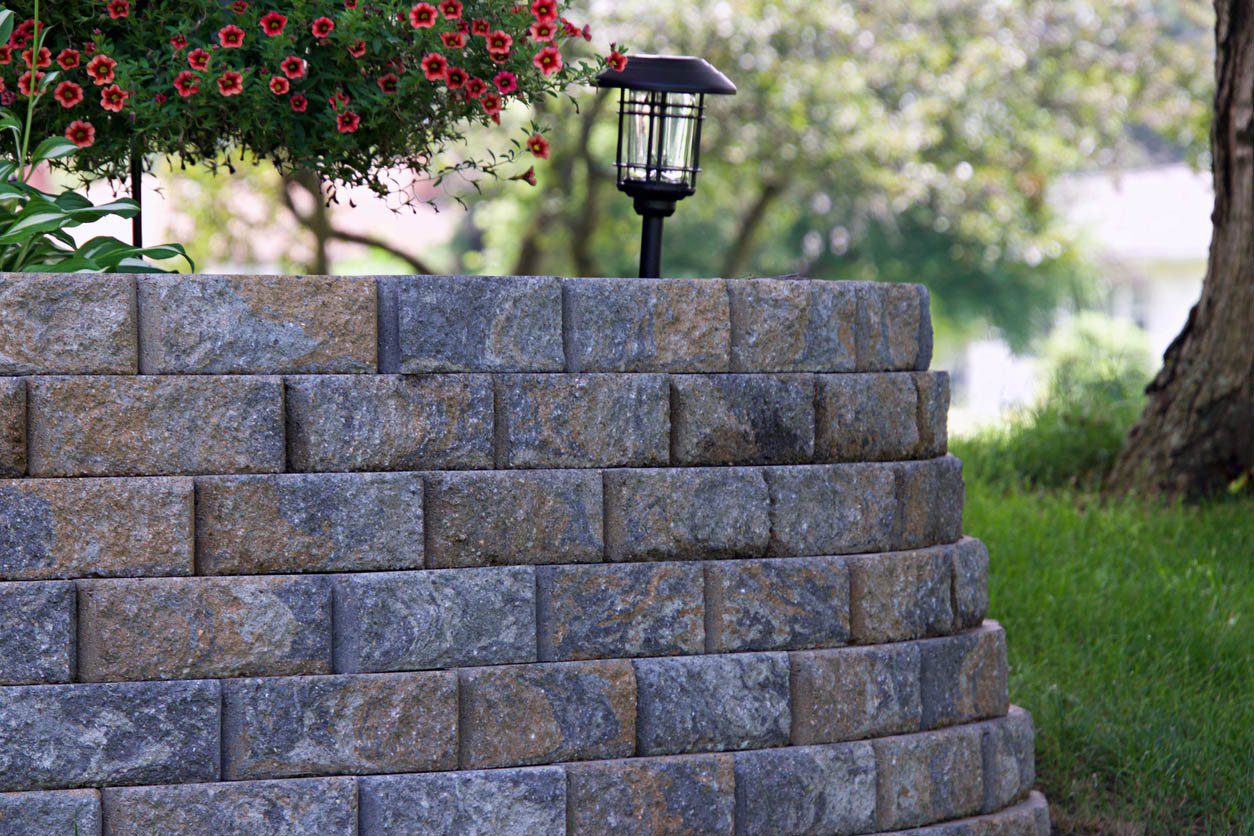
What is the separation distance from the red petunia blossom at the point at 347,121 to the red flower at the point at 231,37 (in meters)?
0.29

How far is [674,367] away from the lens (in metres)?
2.90

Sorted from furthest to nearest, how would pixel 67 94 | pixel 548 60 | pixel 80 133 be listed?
pixel 548 60, pixel 80 133, pixel 67 94

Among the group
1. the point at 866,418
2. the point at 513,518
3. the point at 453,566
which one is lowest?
the point at 453,566

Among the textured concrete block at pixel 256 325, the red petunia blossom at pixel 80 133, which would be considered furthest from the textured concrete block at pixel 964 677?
the red petunia blossom at pixel 80 133

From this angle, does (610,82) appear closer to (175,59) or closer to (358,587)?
(175,59)

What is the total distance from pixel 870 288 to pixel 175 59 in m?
1.82

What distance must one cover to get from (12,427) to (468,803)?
120 centimetres

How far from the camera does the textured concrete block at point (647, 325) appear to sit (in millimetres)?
2828

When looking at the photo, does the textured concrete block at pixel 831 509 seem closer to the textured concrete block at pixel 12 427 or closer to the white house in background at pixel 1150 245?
the textured concrete block at pixel 12 427

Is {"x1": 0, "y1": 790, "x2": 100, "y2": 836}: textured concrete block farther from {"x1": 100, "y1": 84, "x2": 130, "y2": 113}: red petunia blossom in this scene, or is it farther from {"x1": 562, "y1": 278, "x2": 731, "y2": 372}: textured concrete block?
{"x1": 100, "y1": 84, "x2": 130, "y2": 113}: red petunia blossom

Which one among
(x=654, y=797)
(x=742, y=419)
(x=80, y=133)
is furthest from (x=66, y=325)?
(x=654, y=797)

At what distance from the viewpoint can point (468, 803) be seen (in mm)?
2639

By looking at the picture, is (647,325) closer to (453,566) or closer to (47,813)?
(453,566)

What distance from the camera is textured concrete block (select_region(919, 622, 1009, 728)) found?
10.2 feet
